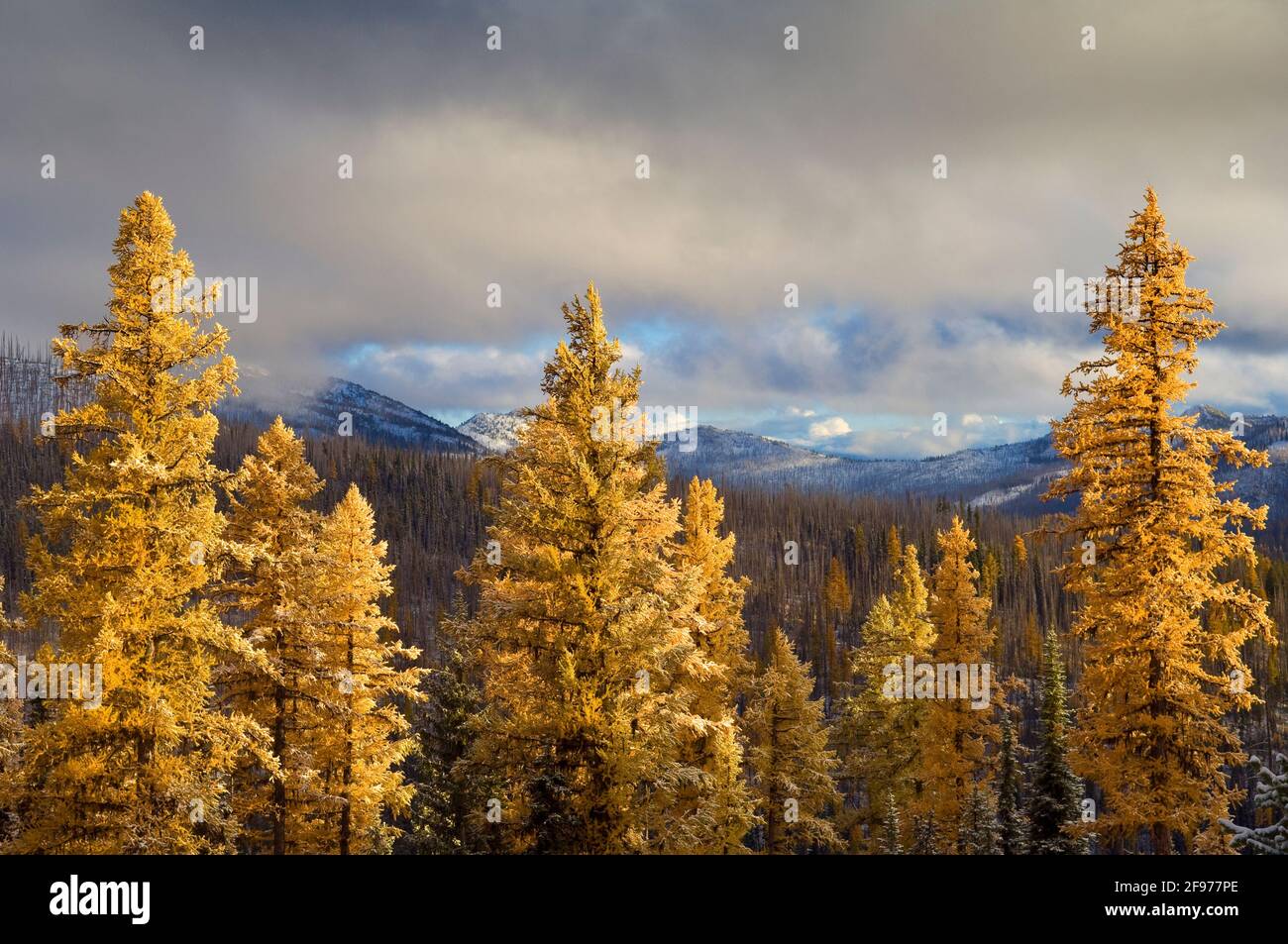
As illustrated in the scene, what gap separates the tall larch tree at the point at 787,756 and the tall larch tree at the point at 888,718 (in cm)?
565

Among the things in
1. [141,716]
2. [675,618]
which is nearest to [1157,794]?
[675,618]

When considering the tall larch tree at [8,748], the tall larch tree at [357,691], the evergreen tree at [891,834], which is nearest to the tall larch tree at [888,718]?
the evergreen tree at [891,834]

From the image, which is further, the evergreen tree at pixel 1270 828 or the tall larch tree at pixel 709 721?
the tall larch tree at pixel 709 721

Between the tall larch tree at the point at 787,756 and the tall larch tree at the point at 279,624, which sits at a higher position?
the tall larch tree at the point at 279,624

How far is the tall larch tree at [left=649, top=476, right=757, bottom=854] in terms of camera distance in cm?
2003

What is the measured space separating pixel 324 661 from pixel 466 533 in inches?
6845

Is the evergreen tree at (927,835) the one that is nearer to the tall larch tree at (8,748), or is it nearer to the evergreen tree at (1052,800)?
the evergreen tree at (1052,800)

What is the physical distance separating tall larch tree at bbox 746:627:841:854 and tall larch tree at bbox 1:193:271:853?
1919 centimetres

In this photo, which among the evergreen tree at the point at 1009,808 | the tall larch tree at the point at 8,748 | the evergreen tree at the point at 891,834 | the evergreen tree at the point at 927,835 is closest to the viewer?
the tall larch tree at the point at 8,748

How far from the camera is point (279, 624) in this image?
63.0 feet

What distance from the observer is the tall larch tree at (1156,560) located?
16234mm

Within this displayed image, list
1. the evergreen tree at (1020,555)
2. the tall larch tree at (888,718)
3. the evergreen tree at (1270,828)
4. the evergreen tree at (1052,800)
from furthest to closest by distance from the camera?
the evergreen tree at (1020,555) < the tall larch tree at (888,718) < the evergreen tree at (1052,800) < the evergreen tree at (1270,828)

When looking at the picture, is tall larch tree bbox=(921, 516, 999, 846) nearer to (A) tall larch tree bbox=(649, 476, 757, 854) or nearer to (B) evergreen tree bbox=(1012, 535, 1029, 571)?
(A) tall larch tree bbox=(649, 476, 757, 854)
